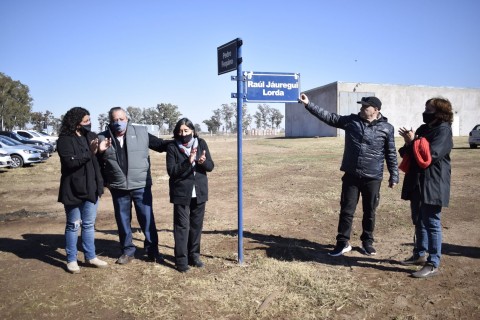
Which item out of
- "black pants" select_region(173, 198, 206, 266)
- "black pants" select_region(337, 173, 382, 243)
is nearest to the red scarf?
"black pants" select_region(337, 173, 382, 243)

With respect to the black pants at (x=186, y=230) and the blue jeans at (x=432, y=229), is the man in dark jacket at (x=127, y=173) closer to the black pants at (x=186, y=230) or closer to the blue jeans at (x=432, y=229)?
the black pants at (x=186, y=230)

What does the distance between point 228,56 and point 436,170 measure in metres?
2.78

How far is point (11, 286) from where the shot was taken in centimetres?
382

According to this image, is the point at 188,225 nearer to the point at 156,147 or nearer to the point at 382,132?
the point at 156,147

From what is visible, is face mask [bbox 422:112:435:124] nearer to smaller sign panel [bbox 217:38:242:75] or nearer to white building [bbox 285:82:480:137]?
smaller sign panel [bbox 217:38:242:75]

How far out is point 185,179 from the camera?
163 inches

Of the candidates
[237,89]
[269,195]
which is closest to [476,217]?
[269,195]

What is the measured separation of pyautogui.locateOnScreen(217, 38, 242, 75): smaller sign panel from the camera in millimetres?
4136

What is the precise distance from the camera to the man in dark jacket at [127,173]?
4.28 metres

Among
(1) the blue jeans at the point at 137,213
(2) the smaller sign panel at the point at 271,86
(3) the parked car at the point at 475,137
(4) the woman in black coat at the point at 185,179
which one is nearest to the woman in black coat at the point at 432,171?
(2) the smaller sign panel at the point at 271,86

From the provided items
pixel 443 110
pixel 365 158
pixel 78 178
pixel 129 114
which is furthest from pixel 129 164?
pixel 129 114

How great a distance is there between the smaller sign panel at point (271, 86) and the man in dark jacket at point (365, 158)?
0.23m

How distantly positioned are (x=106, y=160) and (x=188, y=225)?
4.27 feet

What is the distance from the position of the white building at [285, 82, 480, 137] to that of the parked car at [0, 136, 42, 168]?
94.3ft
